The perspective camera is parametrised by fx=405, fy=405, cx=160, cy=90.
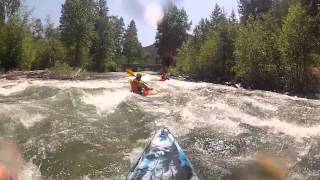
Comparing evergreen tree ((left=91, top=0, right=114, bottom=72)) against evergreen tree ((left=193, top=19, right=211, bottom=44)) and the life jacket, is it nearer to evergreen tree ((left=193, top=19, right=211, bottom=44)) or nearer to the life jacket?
evergreen tree ((left=193, top=19, right=211, bottom=44))

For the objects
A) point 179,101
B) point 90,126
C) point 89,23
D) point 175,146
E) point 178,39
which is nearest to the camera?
point 175,146

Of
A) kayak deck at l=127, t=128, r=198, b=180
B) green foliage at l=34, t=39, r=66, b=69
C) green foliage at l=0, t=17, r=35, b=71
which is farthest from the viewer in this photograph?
green foliage at l=34, t=39, r=66, b=69

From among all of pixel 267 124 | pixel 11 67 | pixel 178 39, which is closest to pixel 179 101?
pixel 267 124

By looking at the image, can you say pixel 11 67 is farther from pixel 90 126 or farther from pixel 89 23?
pixel 90 126

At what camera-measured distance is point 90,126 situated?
9352mm

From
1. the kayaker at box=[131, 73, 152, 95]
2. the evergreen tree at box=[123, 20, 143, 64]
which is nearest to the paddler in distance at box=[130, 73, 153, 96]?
the kayaker at box=[131, 73, 152, 95]

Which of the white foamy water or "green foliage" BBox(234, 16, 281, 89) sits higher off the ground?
"green foliage" BBox(234, 16, 281, 89)

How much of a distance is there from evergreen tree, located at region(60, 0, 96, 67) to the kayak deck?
37565 millimetres

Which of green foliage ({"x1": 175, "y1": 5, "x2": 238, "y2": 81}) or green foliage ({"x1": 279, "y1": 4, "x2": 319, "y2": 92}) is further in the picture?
green foliage ({"x1": 175, "y1": 5, "x2": 238, "y2": 81})

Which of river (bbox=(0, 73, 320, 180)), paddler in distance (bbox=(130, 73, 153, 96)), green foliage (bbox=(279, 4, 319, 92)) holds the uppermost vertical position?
green foliage (bbox=(279, 4, 319, 92))

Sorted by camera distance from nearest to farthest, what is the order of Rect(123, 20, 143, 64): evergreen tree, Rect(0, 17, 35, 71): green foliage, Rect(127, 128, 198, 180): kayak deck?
Rect(127, 128, 198, 180): kayak deck < Rect(0, 17, 35, 71): green foliage < Rect(123, 20, 143, 64): evergreen tree

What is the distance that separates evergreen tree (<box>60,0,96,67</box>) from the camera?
139ft

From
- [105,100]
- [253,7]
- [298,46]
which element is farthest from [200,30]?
[105,100]

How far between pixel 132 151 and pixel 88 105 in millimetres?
4304
